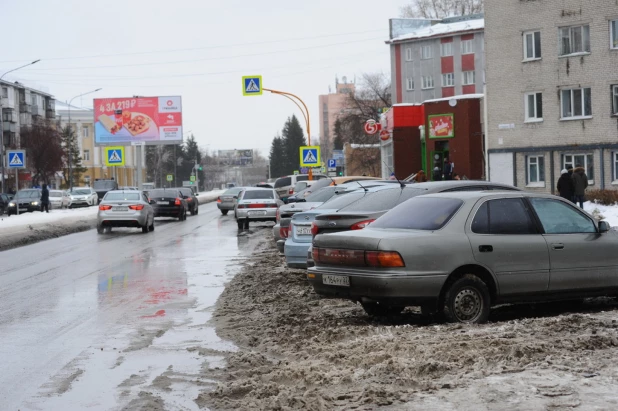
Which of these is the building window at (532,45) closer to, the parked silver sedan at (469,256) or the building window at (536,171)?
the building window at (536,171)

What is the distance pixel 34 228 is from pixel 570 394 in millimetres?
29940

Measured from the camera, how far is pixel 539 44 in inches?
1889

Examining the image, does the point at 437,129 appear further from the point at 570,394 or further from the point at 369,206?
the point at 570,394

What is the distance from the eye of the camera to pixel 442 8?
93.4 meters

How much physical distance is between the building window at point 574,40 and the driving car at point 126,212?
24.6 metres

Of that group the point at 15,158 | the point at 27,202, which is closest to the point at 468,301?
the point at 15,158

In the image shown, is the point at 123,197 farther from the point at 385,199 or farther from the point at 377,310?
the point at 377,310

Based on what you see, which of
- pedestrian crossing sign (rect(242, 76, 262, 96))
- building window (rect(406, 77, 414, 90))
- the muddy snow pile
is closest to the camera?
the muddy snow pile

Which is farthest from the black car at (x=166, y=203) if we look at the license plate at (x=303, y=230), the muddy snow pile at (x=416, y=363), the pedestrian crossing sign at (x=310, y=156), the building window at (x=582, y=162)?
the muddy snow pile at (x=416, y=363)

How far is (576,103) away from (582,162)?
301 cm

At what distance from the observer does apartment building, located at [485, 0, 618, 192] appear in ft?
149

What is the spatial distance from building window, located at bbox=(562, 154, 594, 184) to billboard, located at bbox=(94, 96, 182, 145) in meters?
34.0

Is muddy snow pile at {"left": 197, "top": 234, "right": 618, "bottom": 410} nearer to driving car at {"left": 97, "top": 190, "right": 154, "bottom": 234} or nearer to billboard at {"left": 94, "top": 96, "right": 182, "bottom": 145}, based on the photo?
driving car at {"left": 97, "top": 190, "right": 154, "bottom": 234}

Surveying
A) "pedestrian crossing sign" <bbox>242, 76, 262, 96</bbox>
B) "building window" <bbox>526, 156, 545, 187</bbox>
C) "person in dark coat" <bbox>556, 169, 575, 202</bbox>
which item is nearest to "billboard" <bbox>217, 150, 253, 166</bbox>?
"building window" <bbox>526, 156, 545, 187</bbox>
